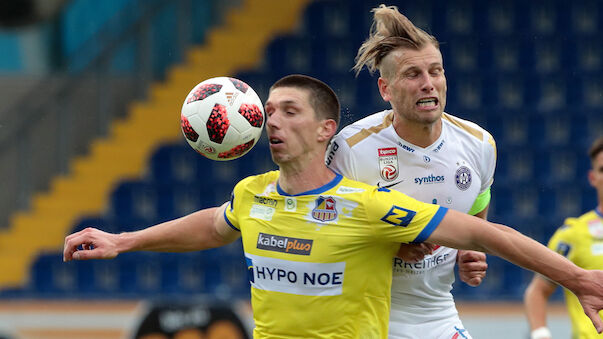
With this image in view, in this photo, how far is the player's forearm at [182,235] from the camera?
4.22m

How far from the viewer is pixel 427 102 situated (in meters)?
4.05

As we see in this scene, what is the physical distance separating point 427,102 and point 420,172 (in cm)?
36

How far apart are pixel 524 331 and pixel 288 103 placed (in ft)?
17.7

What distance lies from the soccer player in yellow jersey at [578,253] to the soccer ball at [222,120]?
261cm

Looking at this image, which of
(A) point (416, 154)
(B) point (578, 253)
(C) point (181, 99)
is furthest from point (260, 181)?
(C) point (181, 99)

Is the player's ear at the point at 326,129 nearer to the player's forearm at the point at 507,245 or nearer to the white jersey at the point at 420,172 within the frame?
the white jersey at the point at 420,172

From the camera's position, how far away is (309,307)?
382 centimetres

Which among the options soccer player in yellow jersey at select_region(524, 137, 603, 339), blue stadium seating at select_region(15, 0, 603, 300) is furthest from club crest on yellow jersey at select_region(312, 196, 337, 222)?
blue stadium seating at select_region(15, 0, 603, 300)

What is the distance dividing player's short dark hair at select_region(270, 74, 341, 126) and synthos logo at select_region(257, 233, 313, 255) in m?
0.58

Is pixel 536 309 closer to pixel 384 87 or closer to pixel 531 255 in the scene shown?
pixel 384 87

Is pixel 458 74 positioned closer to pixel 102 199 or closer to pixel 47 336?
pixel 102 199

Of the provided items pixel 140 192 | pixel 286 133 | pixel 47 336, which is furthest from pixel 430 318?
pixel 140 192

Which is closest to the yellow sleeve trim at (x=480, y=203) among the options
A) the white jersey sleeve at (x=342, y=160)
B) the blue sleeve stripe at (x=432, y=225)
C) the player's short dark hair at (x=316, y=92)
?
the white jersey sleeve at (x=342, y=160)

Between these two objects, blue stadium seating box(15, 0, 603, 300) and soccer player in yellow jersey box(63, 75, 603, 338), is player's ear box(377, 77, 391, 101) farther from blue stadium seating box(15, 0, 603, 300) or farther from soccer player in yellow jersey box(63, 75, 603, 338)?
blue stadium seating box(15, 0, 603, 300)
